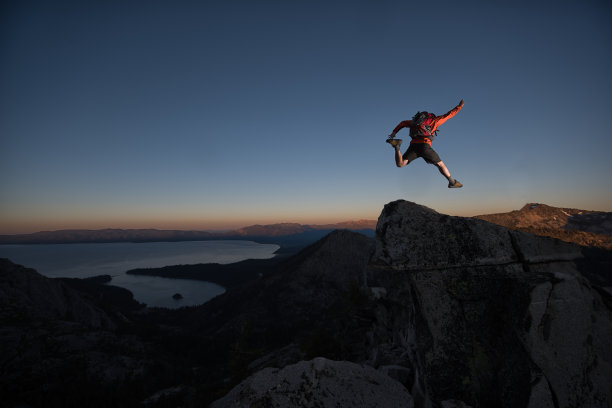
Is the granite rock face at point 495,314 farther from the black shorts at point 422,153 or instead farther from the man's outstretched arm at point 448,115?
the man's outstretched arm at point 448,115

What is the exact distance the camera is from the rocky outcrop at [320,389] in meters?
5.63

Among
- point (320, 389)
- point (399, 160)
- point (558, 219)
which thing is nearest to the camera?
point (320, 389)

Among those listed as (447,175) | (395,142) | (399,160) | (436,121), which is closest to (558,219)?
(447,175)

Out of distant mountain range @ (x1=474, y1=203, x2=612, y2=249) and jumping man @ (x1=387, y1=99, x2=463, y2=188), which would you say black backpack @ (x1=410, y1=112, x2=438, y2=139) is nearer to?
jumping man @ (x1=387, y1=99, x2=463, y2=188)

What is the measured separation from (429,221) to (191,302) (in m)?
120

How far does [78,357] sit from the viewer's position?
26875 millimetres

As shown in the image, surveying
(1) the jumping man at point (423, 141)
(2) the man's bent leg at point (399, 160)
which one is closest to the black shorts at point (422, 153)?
(1) the jumping man at point (423, 141)

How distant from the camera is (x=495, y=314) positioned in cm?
606

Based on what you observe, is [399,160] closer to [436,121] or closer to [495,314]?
[436,121]

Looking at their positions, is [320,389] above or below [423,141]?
below

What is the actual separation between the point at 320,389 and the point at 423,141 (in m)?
8.40

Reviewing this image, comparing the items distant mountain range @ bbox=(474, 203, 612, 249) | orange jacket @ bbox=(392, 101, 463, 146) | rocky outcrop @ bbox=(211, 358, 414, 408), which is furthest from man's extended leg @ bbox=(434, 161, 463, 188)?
distant mountain range @ bbox=(474, 203, 612, 249)

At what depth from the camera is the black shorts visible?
805cm

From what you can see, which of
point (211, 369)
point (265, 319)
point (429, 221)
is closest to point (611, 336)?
point (429, 221)
